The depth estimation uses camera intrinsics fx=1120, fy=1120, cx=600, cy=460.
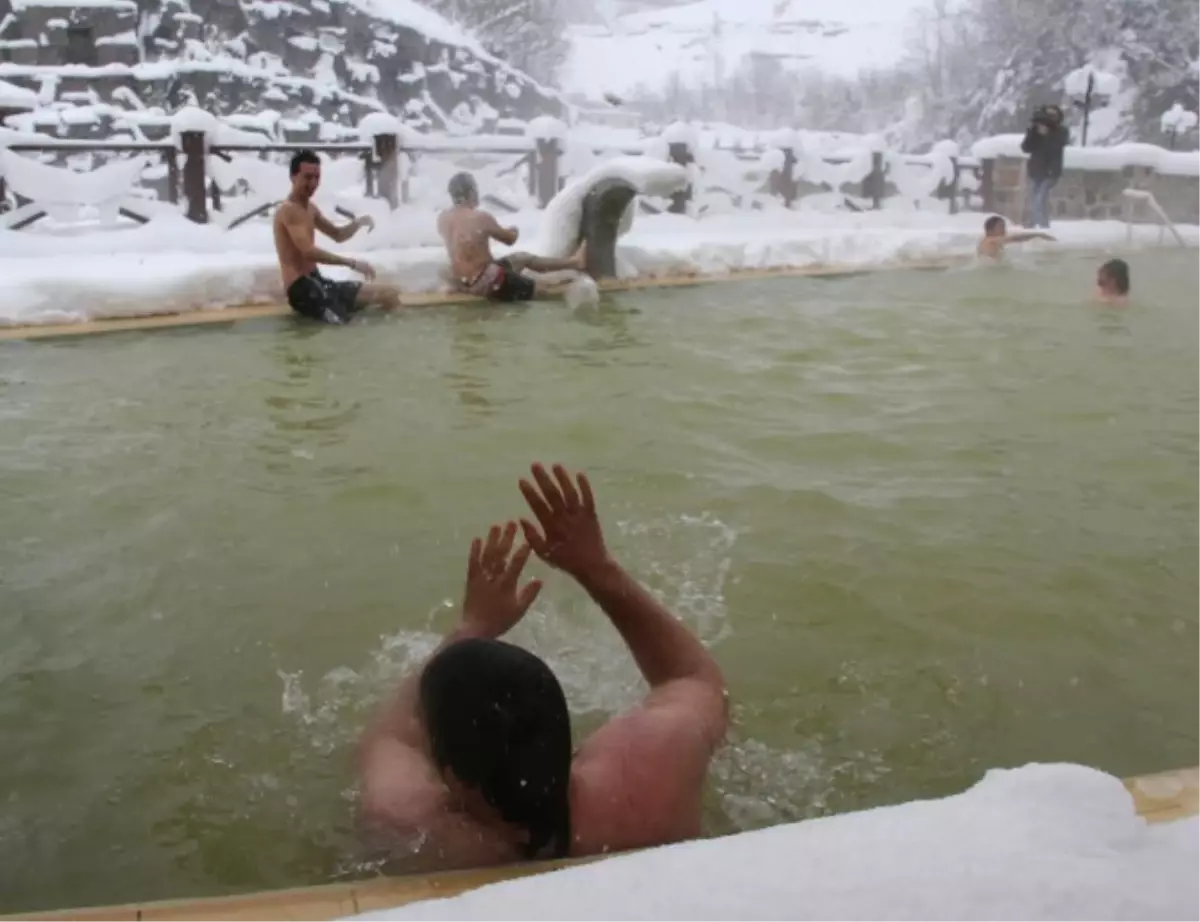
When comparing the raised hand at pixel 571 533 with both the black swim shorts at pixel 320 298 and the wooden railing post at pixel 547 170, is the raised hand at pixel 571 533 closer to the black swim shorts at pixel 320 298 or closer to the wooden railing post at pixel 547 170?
the black swim shorts at pixel 320 298

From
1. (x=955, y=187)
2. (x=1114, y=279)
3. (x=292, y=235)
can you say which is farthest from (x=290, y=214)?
(x=955, y=187)

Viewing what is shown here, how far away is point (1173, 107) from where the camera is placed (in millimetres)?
11828

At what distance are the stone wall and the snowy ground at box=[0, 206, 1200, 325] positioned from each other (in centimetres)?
64

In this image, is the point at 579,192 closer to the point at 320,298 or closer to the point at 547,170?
the point at 320,298

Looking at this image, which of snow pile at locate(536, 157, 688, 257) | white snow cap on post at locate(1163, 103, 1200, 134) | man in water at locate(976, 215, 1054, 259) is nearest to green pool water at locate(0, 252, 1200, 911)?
snow pile at locate(536, 157, 688, 257)

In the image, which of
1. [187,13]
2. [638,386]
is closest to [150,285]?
[638,386]

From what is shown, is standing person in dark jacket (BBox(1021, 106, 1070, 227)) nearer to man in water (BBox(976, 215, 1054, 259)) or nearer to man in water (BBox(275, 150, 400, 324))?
man in water (BBox(976, 215, 1054, 259))

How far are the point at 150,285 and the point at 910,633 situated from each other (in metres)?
3.74

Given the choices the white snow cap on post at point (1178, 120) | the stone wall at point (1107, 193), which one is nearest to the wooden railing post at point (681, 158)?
the stone wall at point (1107, 193)

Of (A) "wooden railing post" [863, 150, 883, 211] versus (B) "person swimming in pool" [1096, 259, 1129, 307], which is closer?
(B) "person swimming in pool" [1096, 259, 1129, 307]

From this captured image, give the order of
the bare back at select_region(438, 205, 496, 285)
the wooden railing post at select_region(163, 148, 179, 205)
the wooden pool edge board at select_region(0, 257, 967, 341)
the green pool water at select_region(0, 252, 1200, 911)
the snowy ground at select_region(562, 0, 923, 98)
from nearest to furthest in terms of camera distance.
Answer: the green pool water at select_region(0, 252, 1200, 911) < the wooden pool edge board at select_region(0, 257, 967, 341) < the bare back at select_region(438, 205, 496, 285) < the wooden railing post at select_region(163, 148, 179, 205) < the snowy ground at select_region(562, 0, 923, 98)

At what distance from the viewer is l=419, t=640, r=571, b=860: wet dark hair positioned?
111 cm

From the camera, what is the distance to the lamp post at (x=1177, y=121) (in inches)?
→ 456

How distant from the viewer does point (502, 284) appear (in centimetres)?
503
